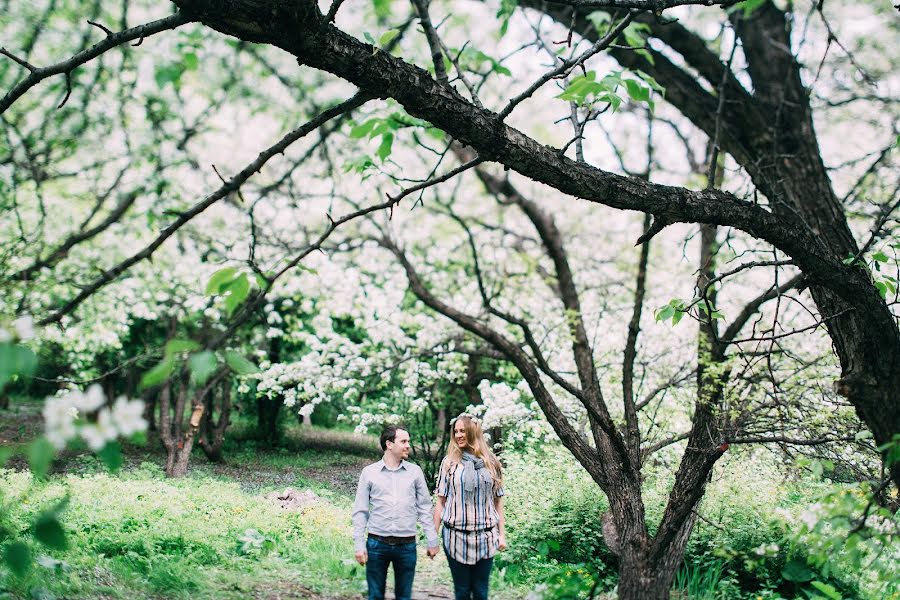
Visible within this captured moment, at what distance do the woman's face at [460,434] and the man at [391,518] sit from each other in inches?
13.9

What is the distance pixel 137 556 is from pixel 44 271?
6868 millimetres

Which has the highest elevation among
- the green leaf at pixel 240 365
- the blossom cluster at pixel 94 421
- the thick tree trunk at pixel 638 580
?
the green leaf at pixel 240 365

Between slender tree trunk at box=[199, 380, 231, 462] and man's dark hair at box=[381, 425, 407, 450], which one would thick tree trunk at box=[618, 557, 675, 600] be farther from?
slender tree trunk at box=[199, 380, 231, 462]

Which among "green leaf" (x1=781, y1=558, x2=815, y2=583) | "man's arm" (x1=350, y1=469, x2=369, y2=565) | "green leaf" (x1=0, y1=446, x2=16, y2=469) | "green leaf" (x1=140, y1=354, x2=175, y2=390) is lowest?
"green leaf" (x1=781, y1=558, x2=815, y2=583)

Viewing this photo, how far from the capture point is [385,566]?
13.4ft

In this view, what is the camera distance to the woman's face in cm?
441

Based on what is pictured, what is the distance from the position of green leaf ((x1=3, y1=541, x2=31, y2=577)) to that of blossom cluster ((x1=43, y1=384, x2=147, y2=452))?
0.92ft

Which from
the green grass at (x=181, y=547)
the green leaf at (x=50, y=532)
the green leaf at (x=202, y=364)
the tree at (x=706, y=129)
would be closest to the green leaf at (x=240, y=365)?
the green leaf at (x=202, y=364)

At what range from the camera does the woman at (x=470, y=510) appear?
4.07 meters

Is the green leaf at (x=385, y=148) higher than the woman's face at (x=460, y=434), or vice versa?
the green leaf at (x=385, y=148)

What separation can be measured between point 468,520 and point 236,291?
301 centimetres

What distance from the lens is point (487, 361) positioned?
13.6m

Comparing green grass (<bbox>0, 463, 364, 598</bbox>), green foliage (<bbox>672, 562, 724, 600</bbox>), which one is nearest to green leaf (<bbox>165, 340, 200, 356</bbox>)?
green grass (<bbox>0, 463, 364, 598</bbox>)

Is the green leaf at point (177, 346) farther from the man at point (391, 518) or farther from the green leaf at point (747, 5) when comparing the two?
the man at point (391, 518)
